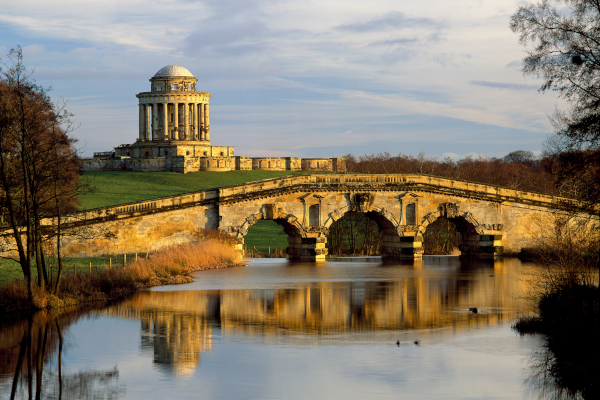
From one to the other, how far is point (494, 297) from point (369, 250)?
38.3 meters

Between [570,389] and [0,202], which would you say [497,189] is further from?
[570,389]

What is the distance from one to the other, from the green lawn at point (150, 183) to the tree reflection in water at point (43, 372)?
67167 mm

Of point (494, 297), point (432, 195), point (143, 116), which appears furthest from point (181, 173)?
point (494, 297)

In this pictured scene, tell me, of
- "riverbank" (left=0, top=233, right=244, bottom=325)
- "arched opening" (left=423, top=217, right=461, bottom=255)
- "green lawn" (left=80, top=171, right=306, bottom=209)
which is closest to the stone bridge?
"riverbank" (left=0, top=233, right=244, bottom=325)

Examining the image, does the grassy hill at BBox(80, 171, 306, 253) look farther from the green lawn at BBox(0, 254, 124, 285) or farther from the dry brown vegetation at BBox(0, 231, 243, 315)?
the green lawn at BBox(0, 254, 124, 285)

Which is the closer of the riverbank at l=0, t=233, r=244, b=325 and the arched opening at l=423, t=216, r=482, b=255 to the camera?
the riverbank at l=0, t=233, r=244, b=325

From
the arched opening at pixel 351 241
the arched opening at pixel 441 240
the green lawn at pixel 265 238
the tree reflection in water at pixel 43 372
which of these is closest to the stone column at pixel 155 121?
the green lawn at pixel 265 238

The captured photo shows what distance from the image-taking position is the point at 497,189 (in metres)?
69.5

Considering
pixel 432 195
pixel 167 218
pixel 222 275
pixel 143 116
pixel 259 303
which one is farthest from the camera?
pixel 143 116

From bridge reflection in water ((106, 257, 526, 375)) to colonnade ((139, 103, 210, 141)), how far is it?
4118 inches

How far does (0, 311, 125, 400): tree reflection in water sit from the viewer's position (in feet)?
61.9

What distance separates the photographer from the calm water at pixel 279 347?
19203 mm

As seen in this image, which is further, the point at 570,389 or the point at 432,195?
the point at 432,195

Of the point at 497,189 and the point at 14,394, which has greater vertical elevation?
the point at 497,189
